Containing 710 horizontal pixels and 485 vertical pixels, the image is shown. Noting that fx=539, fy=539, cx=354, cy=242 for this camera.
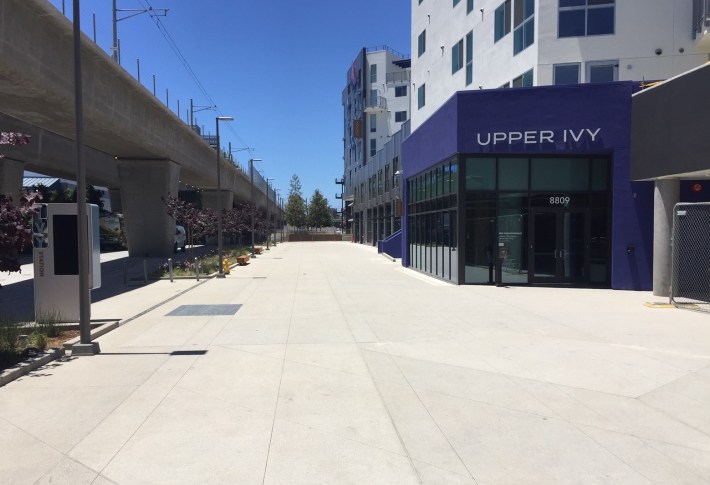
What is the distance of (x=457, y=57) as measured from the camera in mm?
26766

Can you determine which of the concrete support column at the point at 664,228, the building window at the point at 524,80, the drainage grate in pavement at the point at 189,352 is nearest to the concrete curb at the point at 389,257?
the building window at the point at 524,80

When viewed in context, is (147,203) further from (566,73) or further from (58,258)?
(566,73)

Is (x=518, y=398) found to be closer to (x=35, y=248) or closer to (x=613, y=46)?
(x=35, y=248)

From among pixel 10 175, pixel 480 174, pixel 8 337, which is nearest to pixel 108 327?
pixel 8 337

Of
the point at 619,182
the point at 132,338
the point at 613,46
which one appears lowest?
the point at 132,338

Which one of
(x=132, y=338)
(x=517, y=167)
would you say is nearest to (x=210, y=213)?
(x=517, y=167)

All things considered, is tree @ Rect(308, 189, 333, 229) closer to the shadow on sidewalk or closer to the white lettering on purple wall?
the shadow on sidewalk

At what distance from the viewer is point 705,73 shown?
12.6 metres

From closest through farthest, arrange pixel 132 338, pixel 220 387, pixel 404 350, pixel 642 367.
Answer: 1. pixel 220 387
2. pixel 642 367
3. pixel 404 350
4. pixel 132 338

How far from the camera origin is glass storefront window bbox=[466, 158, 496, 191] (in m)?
18.0

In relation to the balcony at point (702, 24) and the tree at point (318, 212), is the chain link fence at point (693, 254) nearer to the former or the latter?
the balcony at point (702, 24)

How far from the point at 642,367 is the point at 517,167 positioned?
11156 millimetres

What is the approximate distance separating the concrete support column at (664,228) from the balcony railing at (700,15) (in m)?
7.35

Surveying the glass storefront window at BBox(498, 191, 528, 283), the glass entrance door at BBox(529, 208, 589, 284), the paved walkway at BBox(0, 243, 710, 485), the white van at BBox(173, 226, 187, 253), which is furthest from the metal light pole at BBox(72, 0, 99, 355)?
the white van at BBox(173, 226, 187, 253)
